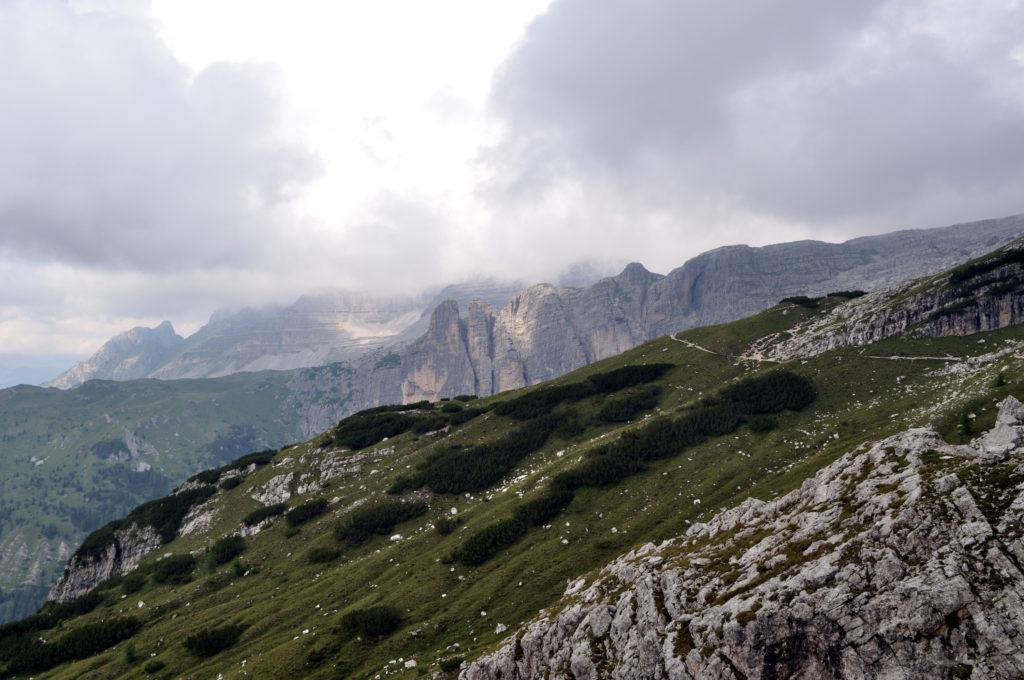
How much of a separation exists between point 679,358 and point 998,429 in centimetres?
9728

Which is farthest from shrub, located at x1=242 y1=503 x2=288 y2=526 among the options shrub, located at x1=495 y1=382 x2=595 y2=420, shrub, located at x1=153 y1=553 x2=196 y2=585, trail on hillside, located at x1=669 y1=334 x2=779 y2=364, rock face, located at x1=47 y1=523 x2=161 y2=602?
trail on hillside, located at x1=669 y1=334 x2=779 y2=364

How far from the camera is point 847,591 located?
28500 millimetres

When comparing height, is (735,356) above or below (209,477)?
above

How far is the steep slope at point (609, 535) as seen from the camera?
95.1 feet

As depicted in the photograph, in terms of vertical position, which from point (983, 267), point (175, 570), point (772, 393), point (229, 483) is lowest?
point (175, 570)

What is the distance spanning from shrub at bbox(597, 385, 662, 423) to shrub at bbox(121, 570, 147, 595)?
97436 millimetres

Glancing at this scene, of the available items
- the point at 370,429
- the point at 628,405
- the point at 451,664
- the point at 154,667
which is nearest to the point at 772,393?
the point at 628,405

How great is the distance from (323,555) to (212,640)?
22.4 meters

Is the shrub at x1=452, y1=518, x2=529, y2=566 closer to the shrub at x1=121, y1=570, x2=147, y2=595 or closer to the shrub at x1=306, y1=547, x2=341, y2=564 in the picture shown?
the shrub at x1=306, y1=547, x2=341, y2=564

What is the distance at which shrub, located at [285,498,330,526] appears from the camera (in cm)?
11494

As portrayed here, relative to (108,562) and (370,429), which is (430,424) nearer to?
(370,429)

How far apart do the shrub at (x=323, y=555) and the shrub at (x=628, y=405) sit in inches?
2280

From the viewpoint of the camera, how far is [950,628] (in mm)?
25109

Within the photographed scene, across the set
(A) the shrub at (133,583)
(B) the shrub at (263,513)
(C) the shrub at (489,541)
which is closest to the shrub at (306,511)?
(B) the shrub at (263,513)
